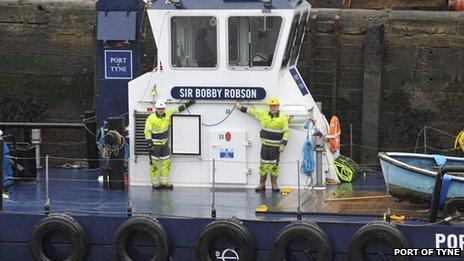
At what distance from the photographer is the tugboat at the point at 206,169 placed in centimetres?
958

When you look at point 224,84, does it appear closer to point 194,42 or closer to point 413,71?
point 194,42

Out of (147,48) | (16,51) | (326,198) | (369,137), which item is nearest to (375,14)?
(369,137)

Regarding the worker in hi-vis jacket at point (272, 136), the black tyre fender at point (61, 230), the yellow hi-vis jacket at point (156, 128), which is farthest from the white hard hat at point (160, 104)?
the black tyre fender at point (61, 230)

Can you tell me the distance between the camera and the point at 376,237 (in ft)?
29.8

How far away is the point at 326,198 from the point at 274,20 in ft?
6.60

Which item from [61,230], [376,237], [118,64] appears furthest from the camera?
[118,64]

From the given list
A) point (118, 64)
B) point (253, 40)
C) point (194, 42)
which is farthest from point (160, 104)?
point (253, 40)

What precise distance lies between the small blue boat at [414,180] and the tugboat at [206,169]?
0.19m

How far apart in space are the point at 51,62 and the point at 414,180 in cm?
673

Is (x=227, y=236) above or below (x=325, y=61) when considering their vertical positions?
below

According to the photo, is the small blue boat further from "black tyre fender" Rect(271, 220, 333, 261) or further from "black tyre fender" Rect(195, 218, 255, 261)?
"black tyre fender" Rect(195, 218, 255, 261)

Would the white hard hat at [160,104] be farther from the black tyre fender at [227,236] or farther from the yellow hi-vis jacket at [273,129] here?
the black tyre fender at [227,236]

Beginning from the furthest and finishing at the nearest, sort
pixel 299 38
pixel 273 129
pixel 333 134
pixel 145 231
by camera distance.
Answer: pixel 299 38, pixel 333 134, pixel 273 129, pixel 145 231

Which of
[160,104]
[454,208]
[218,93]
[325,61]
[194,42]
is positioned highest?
[194,42]
